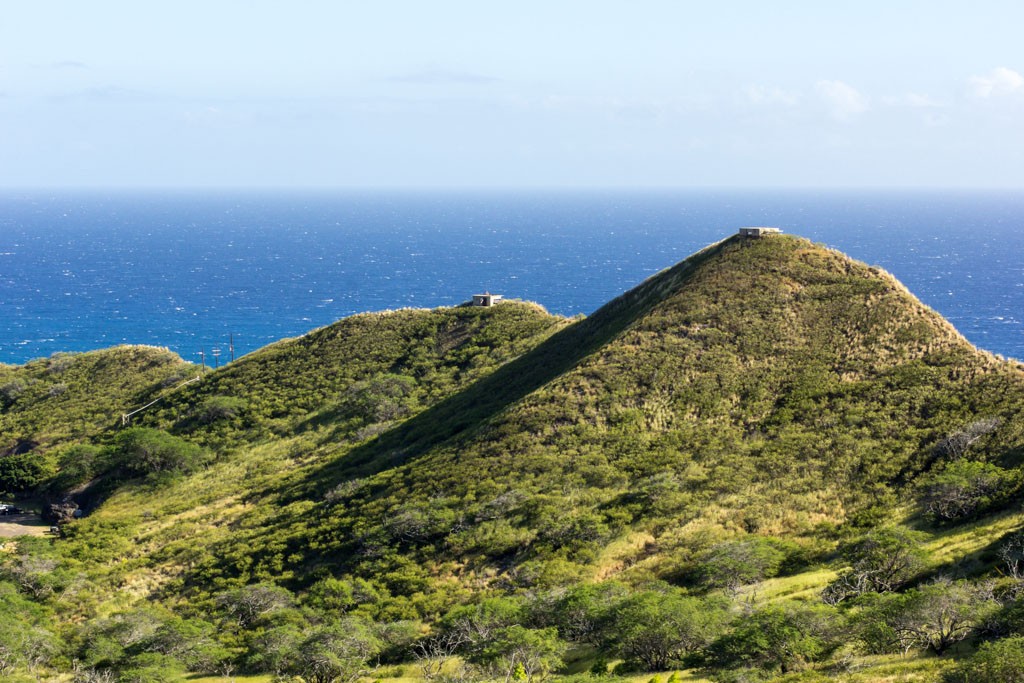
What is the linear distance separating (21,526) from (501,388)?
36.3 meters

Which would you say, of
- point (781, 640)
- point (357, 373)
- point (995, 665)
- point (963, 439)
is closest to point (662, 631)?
point (781, 640)

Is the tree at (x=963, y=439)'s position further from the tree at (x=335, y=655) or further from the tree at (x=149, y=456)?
the tree at (x=149, y=456)

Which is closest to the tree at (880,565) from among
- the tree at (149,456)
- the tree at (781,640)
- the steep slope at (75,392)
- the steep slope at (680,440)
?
the tree at (781,640)

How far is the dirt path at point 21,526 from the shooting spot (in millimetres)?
62125

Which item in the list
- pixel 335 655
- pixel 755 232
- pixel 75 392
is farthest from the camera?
pixel 75 392

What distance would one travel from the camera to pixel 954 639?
87.8 feet

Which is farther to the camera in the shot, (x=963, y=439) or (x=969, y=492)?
(x=963, y=439)

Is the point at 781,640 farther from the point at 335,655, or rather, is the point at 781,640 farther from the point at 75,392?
the point at 75,392

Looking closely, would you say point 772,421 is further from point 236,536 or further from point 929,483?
point 236,536

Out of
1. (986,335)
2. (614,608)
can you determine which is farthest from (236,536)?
(986,335)

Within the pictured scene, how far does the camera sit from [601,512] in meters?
44.3

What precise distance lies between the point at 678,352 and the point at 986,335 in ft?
329

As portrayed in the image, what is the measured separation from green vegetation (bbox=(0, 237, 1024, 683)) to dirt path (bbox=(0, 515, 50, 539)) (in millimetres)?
3599

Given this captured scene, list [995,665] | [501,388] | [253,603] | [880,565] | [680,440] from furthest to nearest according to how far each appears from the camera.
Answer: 1. [501,388]
2. [680,440]
3. [253,603]
4. [880,565]
5. [995,665]
